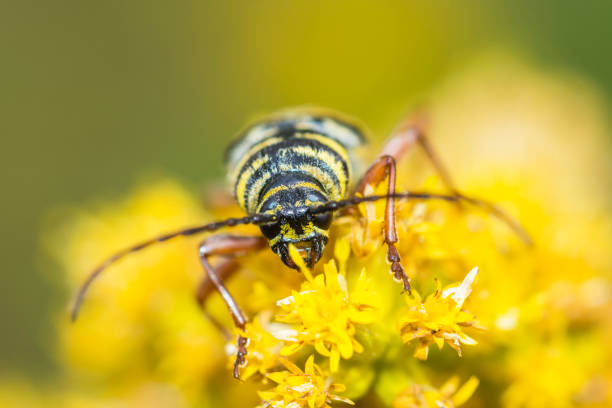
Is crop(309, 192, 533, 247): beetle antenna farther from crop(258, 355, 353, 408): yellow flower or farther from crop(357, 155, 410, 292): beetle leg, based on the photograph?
crop(258, 355, 353, 408): yellow flower

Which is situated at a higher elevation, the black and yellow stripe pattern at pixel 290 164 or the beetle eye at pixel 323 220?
the black and yellow stripe pattern at pixel 290 164

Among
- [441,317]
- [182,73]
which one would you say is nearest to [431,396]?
[441,317]

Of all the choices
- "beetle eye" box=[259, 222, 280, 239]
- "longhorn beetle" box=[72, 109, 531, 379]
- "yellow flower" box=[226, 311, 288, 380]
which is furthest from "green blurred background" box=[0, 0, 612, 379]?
"beetle eye" box=[259, 222, 280, 239]

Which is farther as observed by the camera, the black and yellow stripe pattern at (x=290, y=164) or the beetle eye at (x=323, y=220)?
the black and yellow stripe pattern at (x=290, y=164)

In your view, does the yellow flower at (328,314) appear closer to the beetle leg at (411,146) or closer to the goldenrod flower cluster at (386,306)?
the goldenrod flower cluster at (386,306)

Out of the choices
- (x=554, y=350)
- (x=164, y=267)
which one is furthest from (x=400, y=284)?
(x=164, y=267)

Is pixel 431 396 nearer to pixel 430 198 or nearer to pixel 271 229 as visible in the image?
pixel 430 198

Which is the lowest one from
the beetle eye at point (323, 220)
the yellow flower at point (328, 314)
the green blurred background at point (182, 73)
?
the yellow flower at point (328, 314)

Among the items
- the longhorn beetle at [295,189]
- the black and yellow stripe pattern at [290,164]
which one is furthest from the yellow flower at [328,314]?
the black and yellow stripe pattern at [290,164]
